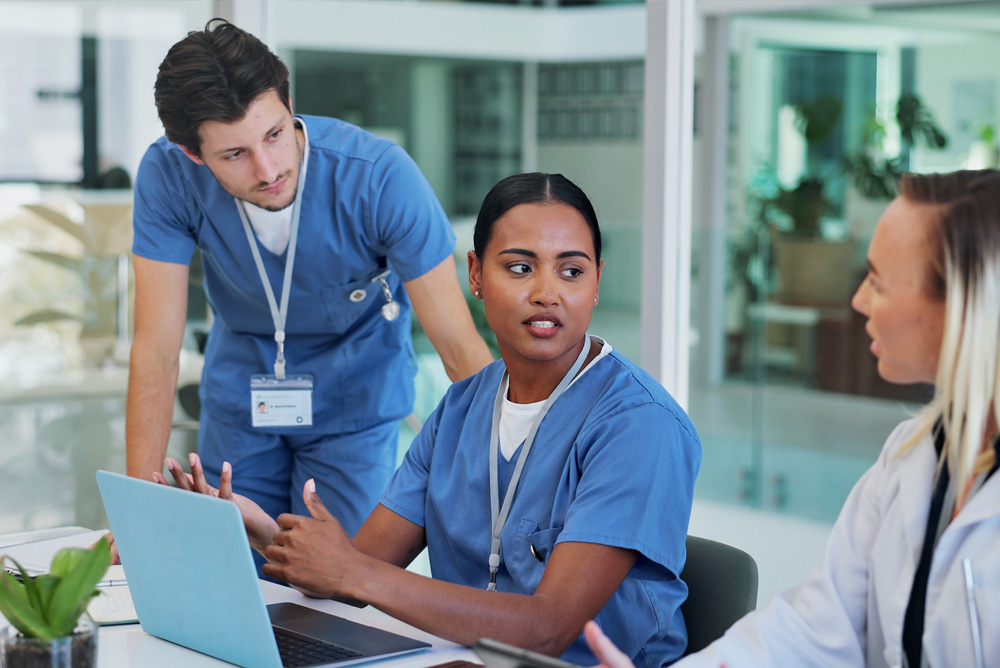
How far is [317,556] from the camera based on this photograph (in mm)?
1342

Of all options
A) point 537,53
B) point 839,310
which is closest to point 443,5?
point 537,53

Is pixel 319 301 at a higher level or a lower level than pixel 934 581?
higher

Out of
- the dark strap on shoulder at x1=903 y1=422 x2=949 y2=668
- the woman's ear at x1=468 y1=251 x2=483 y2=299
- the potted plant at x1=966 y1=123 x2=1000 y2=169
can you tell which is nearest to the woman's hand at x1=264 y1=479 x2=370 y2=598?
the woman's ear at x1=468 y1=251 x2=483 y2=299

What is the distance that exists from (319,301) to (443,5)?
82.8 inches

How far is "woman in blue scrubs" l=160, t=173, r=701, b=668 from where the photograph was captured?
1.33 meters

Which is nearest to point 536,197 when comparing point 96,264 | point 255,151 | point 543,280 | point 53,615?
point 543,280

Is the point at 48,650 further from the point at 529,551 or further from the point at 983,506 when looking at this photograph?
the point at 983,506

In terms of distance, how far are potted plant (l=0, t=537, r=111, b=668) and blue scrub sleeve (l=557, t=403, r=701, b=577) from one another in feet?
1.87

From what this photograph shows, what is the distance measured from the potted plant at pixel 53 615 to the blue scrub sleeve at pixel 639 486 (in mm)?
571

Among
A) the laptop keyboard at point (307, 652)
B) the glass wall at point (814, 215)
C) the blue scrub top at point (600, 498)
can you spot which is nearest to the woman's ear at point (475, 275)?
the blue scrub top at point (600, 498)

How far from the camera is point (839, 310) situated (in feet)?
14.0

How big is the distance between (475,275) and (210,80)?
0.59m

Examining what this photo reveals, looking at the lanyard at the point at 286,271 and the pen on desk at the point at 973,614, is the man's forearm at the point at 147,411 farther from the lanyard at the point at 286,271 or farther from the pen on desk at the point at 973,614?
the pen on desk at the point at 973,614

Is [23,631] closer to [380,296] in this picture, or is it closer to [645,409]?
[645,409]
